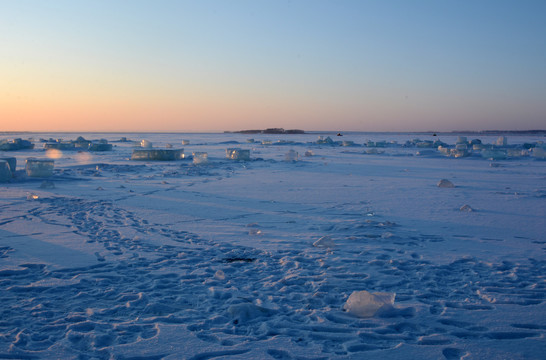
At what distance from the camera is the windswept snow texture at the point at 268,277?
2152mm

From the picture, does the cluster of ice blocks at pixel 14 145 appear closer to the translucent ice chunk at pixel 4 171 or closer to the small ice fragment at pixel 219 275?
the translucent ice chunk at pixel 4 171

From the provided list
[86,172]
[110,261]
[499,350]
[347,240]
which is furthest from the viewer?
[86,172]

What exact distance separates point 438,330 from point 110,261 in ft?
8.42

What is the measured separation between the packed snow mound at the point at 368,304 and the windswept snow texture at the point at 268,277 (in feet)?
0.12

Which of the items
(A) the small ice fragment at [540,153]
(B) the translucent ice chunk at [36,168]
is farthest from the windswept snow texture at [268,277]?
(A) the small ice fragment at [540,153]

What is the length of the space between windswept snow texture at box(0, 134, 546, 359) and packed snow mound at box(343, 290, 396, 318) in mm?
36

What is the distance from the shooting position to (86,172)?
1030cm

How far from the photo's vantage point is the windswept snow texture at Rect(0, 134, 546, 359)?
215 centimetres

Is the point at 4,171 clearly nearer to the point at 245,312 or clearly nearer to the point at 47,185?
the point at 47,185

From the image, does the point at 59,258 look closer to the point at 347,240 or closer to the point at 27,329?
the point at 27,329

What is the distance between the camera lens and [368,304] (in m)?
2.46

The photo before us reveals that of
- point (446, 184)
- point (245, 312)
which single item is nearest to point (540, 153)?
point (446, 184)

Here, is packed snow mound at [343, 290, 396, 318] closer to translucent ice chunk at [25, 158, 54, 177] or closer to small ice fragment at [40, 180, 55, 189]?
small ice fragment at [40, 180, 55, 189]

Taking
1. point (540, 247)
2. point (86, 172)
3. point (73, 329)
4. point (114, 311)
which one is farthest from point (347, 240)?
point (86, 172)
